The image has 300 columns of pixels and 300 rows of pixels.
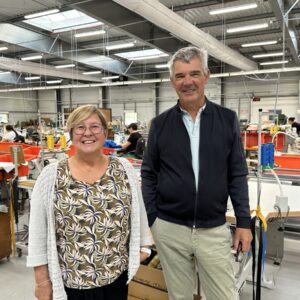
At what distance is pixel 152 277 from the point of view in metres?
1.90

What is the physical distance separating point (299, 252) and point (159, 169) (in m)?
2.45

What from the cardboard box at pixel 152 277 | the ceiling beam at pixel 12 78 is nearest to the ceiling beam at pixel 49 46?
the ceiling beam at pixel 12 78

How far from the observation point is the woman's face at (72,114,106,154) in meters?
1.19

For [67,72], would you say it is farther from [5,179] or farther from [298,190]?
[298,190]

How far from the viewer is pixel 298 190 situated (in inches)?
100

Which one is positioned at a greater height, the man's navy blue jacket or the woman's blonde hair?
the woman's blonde hair

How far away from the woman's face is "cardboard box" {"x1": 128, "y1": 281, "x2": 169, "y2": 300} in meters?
1.14

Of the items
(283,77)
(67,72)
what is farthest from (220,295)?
(283,77)

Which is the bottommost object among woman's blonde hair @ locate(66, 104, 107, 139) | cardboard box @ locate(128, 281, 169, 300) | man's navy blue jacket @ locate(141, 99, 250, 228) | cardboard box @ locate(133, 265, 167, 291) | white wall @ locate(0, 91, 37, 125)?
cardboard box @ locate(128, 281, 169, 300)

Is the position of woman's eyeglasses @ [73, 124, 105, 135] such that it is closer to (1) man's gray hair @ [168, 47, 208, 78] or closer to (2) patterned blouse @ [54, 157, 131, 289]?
(2) patterned blouse @ [54, 157, 131, 289]

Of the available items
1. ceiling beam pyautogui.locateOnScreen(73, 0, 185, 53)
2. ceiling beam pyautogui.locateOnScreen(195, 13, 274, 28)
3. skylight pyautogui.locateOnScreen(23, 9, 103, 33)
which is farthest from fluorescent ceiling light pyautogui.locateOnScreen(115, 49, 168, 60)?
skylight pyautogui.locateOnScreen(23, 9, 103, 33)

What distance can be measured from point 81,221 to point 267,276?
7.06 feet

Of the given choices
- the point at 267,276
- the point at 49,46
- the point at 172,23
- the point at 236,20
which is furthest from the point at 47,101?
the point at 267,276

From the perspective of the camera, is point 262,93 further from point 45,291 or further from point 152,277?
point 45,291
